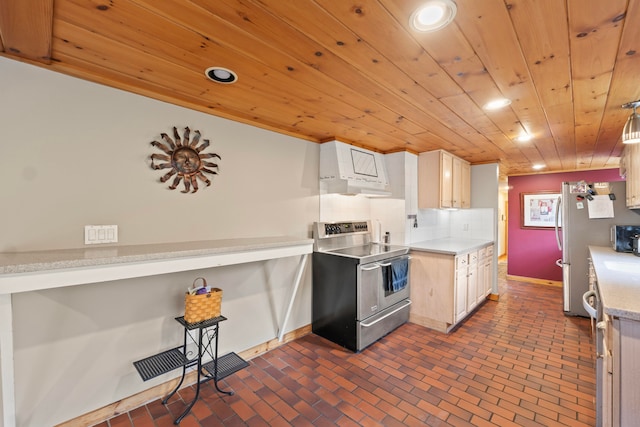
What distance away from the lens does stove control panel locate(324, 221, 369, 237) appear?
10.2 feet

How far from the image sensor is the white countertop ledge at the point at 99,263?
1.21 m

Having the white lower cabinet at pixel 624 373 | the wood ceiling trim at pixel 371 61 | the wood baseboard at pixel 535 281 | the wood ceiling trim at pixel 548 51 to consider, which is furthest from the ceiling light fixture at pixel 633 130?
the wood baseboard at pixel 535 281

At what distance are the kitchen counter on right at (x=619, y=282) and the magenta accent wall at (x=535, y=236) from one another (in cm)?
245

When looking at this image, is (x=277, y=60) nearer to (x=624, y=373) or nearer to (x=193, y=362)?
(x=193, y=362)

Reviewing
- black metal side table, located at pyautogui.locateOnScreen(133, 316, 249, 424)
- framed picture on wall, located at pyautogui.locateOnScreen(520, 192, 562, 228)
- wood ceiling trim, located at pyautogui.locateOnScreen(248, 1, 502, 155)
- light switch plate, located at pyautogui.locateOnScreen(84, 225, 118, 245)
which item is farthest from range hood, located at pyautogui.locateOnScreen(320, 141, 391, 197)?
framed picture on wall, located at pyautogui.locateOnScreen(520, 192, 562, 228)

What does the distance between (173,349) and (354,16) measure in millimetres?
2362

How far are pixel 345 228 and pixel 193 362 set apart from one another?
1.96 metres

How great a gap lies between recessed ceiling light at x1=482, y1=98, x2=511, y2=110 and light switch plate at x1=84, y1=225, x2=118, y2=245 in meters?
2.76

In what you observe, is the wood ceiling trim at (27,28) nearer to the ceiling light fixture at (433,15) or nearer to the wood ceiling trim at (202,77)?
the wood ceiling trim at (202,77)

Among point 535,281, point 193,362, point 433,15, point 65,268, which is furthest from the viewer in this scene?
point 535,281

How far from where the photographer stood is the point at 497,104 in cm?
213

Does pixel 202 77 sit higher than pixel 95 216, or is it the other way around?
pixel 202 77

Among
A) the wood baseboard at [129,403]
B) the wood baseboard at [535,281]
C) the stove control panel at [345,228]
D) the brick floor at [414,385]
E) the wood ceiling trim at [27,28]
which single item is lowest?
the brick floor at [414,385]

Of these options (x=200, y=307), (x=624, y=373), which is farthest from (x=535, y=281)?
(x=200, y=307)
